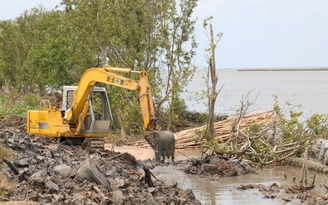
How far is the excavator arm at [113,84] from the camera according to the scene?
1658 cm

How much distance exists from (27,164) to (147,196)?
2.69m

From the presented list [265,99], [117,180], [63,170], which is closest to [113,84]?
[117,180]

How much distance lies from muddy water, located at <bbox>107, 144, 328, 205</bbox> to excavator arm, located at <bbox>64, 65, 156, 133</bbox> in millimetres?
2031

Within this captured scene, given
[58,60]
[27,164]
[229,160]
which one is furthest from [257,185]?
[58,60]

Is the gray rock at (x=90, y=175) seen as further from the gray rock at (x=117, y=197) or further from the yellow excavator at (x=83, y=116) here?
the yellow excavator at (x=83, y=116)

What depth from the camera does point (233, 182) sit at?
57.9ft

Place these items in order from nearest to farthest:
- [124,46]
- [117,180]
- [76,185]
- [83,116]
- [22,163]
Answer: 1. [76,185]
2. [22,163]
3. [117,180]
4. [83,116]
5. [124,46]

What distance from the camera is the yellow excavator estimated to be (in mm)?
18672

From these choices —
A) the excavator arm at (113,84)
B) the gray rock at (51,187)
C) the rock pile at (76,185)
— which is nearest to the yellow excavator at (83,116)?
the excavator arm at (113,84)

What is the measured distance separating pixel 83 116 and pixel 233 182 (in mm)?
5202

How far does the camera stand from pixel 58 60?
35656 millimetres

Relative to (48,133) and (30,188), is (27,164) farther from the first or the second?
(48,133)

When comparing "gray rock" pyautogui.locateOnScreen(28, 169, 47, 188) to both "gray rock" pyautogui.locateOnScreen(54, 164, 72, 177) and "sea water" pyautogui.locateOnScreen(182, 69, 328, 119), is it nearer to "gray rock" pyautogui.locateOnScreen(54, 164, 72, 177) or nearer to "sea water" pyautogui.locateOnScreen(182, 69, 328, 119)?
"gray rock" pyautogui.locateOnScreen(54, 164, 72, 177)

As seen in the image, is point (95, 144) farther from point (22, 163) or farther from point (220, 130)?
point (220, 130)
